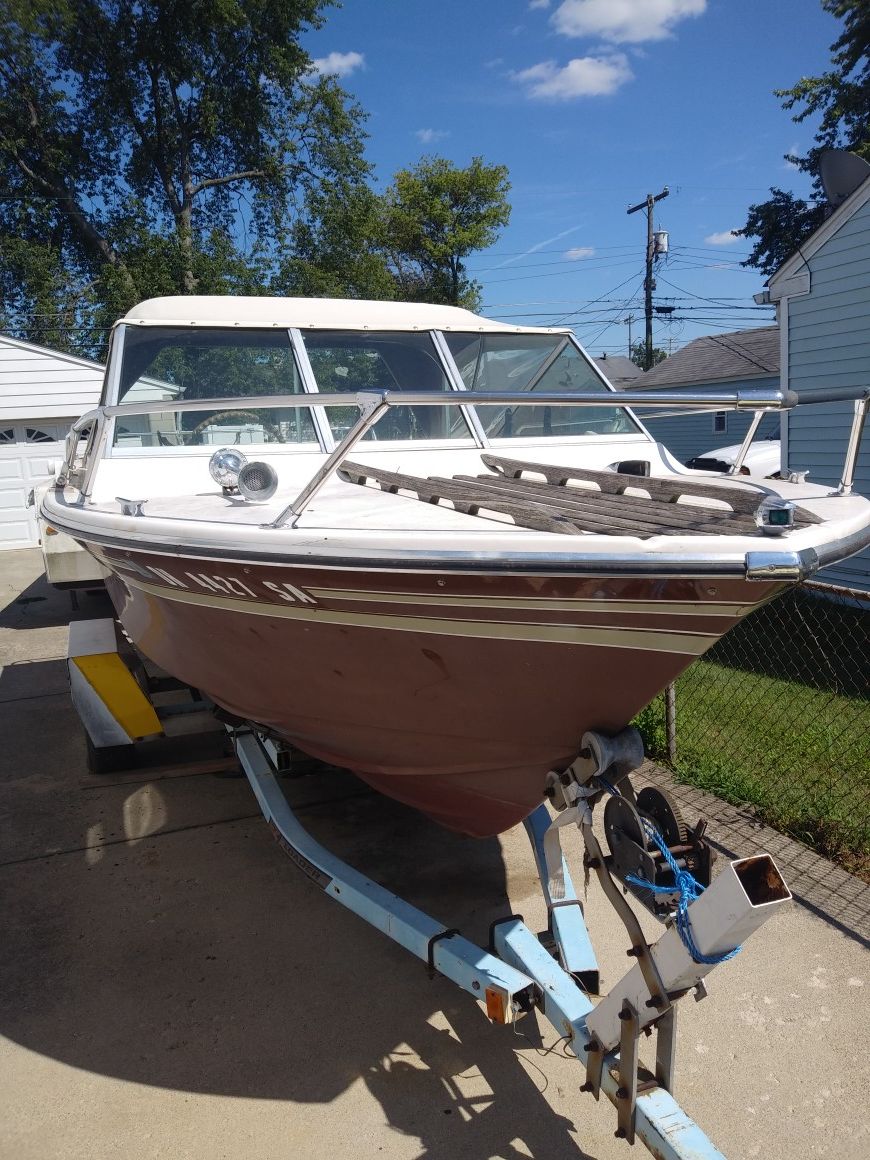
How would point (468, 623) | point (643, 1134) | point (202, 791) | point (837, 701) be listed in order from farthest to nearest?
point (837, 701)
point (202, 791)
point (468, 623)
point (643, 1134)

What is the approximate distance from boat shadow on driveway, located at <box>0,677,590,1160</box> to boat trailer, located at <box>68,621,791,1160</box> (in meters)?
0.29

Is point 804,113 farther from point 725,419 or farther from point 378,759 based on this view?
point 378,759

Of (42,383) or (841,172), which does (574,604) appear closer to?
(841,172)

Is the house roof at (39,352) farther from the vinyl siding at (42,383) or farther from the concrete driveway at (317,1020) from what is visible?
the concrete driveway at (317,1020)

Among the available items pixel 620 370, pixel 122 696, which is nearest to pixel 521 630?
pixel 122 696

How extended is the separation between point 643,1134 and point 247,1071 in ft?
4.10

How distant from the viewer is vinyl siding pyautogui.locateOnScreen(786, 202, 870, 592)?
899 cm

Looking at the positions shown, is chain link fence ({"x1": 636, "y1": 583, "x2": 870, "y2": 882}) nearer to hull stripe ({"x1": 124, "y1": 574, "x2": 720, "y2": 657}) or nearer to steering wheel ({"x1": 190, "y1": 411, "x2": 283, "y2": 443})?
hull stripe ({"x1": 124, "y1": 574, "x2": 720, "y2": 657})

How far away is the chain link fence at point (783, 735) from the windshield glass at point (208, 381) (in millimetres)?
2613

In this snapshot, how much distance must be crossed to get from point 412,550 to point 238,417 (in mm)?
2410

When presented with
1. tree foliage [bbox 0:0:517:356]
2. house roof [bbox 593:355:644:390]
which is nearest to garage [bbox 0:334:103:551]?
tree foliage [bbox 0:0:517:356]

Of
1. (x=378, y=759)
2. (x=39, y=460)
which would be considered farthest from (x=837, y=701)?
(x=39, y=460)

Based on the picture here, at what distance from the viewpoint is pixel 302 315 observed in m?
4.61

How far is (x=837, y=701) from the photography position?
5.87 meters
